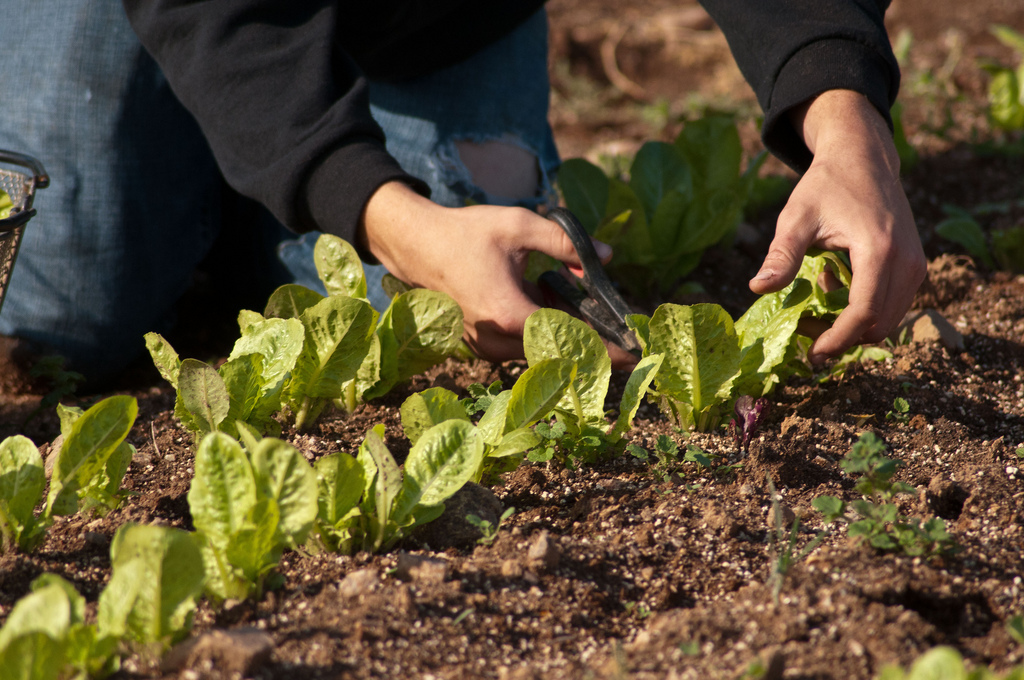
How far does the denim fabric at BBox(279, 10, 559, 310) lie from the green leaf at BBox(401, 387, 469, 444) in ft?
3.28

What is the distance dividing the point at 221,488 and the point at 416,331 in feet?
1.91

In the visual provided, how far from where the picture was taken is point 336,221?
159 centimetres

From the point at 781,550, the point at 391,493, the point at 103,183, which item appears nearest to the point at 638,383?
the point at 781,550

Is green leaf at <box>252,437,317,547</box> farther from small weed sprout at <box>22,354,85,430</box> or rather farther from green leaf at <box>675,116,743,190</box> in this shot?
green leaf at <box>675,116,743,190</box>

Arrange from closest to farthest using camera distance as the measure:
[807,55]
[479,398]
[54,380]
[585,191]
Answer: [479,398]
[807,55]
[54,380]
[585,191]

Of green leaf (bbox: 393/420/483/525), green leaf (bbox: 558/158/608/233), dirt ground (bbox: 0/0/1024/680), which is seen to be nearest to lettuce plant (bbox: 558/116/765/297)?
green leaf (bbox: 558/158/608/233)

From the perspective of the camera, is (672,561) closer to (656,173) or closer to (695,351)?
(695,351)

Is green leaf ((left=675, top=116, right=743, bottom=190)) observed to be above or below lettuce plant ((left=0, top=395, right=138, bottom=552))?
below

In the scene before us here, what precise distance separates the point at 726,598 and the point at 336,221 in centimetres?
100

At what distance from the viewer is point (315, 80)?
1581mm

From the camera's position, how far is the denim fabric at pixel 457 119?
7.46 feet

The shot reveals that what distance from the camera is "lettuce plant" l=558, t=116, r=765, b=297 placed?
2.03 m

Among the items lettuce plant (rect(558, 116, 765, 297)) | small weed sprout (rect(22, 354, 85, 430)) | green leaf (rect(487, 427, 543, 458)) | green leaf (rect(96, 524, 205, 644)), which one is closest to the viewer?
green leaf (rect(96, 524, 205, 644))

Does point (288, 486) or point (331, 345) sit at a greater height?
point (288, 486)
